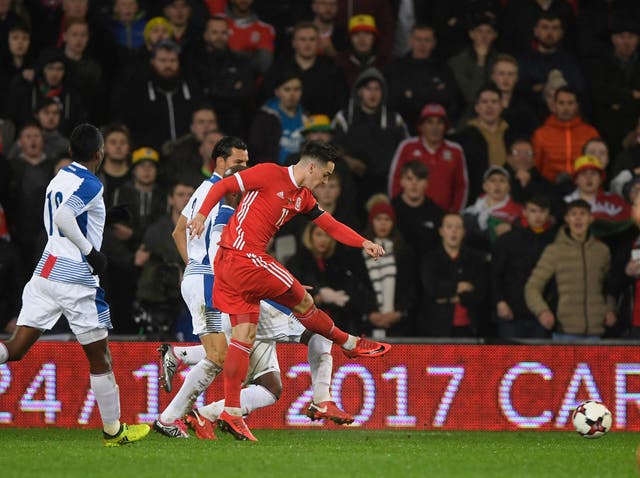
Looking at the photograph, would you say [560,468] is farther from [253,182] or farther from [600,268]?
[600,268]

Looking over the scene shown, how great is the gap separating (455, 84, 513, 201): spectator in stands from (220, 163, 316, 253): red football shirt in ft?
19.9

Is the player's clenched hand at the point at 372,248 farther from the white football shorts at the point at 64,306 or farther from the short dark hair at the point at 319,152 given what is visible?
the white football shorts at the point at 64,306

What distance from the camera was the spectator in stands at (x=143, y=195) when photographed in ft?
48.7

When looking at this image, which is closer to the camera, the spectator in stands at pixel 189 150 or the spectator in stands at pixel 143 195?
the spectator in stands at pixel 143 195

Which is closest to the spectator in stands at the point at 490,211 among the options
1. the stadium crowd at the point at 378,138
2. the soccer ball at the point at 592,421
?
the stadium crowd at the point at 378,138

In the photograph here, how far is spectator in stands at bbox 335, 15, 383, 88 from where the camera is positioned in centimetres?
1670

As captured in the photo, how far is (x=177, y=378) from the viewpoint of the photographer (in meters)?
13.2

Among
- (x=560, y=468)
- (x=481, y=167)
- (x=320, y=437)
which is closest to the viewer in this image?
(x=560, y=468)

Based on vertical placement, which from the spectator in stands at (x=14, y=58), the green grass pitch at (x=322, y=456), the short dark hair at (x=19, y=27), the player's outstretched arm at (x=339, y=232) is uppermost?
the short dark hair at (x=19, y=27)

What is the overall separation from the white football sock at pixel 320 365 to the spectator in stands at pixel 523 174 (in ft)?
16.2

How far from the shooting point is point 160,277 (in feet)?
46.3

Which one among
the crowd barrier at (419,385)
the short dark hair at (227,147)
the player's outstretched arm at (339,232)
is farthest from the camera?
the crowd barrier at (419,385)

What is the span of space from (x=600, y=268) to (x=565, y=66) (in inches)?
149

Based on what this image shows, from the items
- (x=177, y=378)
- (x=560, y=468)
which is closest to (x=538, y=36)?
(x=177, y=378)
